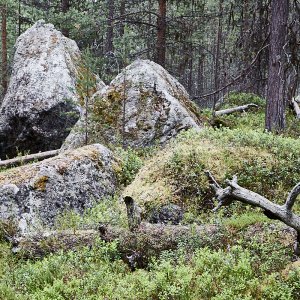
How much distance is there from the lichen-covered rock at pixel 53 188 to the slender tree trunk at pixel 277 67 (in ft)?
17.9

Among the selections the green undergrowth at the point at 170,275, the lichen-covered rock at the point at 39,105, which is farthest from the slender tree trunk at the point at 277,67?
the green undergrowth at the point at 170,275

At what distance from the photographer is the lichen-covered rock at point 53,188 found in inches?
289

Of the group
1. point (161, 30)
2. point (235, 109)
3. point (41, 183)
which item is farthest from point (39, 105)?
point (235, 109)

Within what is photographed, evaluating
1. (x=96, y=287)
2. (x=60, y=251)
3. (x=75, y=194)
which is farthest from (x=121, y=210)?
(x=96, y=287)

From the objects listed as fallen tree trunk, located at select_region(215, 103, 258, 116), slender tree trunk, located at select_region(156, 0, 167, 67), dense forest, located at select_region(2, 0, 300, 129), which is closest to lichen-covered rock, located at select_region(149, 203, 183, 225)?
dense forest, located at select_region(2, 0, 300, 129)

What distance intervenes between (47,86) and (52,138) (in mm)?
1886

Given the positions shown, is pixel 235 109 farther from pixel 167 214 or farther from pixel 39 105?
pixel 167 214

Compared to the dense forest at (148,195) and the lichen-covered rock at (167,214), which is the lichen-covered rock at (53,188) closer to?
the dense forest at (148,195)

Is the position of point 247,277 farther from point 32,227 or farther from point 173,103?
point 173,103

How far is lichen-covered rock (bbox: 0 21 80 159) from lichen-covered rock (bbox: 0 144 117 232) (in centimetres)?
588

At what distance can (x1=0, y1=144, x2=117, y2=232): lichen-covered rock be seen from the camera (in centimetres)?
735

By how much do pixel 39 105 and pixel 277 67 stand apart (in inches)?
313

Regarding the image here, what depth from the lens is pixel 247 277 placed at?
4.58 m

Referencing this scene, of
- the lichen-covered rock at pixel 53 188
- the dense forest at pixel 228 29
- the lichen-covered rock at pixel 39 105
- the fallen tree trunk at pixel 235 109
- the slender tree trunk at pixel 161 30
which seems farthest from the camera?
the fallen tree trunk at pixel 235 109
